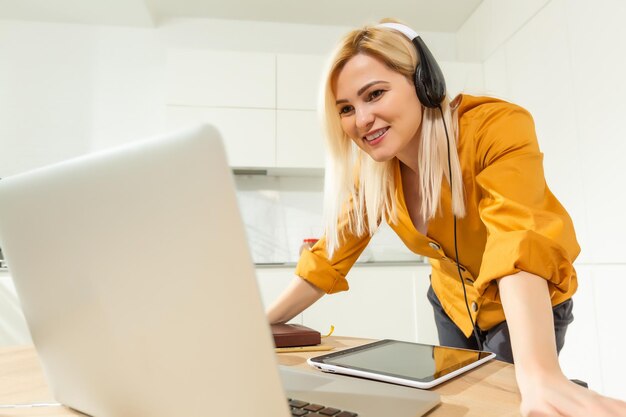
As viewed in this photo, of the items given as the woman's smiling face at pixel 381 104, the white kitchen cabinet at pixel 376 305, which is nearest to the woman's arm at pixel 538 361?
the woman's smiling face at pixel 381 104

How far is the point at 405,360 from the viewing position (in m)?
0.71

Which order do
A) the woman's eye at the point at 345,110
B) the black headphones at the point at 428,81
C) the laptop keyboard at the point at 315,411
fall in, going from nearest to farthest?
the laptop keyboard at the point at 315,411 < the black headphones at the point at 428,81 < the woman's eye at the point at 345,110

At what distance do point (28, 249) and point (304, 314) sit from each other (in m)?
2.18

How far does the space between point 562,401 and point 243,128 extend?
2.62 m

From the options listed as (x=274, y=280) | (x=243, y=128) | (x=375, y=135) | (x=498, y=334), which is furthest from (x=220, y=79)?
(x=498, y=334)

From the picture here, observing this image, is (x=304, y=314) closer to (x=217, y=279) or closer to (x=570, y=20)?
(x=570, y=20)

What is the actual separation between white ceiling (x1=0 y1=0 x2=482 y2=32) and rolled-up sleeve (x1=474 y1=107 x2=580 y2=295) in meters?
2.54

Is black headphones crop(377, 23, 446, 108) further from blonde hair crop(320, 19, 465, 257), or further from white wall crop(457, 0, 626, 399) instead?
white wall crop(457, 0, 626, 399)

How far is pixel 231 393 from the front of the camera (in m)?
0.33

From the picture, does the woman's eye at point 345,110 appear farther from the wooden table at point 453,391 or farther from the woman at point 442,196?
the wooden table at point 453,391

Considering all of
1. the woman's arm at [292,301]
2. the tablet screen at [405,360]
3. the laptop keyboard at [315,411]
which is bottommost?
the tablet screen at [405,360]

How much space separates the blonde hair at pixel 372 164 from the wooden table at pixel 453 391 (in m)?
0.43

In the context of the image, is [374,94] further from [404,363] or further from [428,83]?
[404,363]

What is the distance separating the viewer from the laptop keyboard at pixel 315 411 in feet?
1.45
